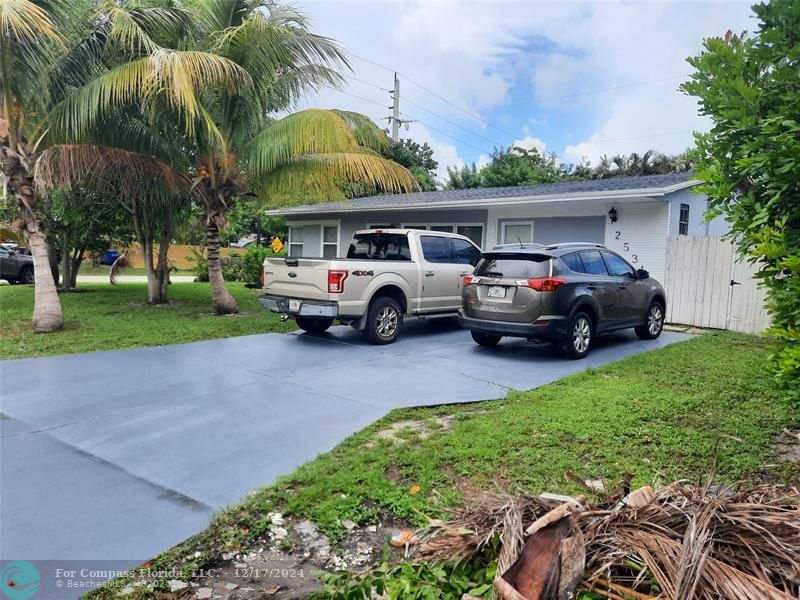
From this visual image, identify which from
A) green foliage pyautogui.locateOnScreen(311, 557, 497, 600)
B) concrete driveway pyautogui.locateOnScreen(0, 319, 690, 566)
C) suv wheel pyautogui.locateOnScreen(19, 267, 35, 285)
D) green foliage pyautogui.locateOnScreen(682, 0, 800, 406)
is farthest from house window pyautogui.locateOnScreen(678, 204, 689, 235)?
suv wheel pyautogui.locateOnScreen(19, 267, 35, 285)

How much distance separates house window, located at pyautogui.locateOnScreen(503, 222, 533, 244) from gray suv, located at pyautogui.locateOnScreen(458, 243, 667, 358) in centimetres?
464

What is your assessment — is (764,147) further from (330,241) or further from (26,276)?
(26,276)

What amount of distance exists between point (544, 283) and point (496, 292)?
76 centimetres

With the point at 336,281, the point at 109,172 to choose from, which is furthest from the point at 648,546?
the point at 109,172

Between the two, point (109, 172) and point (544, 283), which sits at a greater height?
point (109, 172)

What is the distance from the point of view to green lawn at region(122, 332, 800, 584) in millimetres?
3725

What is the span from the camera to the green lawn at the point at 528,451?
372cm

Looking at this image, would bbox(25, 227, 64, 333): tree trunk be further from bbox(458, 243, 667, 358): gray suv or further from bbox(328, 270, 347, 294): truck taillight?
bbox(458, 243, 667, 358): gray suv

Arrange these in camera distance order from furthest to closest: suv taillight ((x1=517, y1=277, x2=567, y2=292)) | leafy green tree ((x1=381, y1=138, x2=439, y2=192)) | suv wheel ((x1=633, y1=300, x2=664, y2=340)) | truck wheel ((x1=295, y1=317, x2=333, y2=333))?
leafy green tree ((x1=381, y1=138, x2=439, y2=192)), truck wheel ((x1=295, y1=317, x2=333, y2=333)), suv wheel ((x1=633, y1=300, x2=664, y2=340)), suv taillight ((x1=517, y1=277, x2=567, y2=292))

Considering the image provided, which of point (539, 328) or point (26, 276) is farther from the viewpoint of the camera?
point (26, 276)

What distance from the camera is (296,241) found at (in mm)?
20562

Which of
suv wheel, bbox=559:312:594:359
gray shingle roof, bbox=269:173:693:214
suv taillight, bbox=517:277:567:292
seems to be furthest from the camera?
gray shingle roof, bbox=269:173:693:214

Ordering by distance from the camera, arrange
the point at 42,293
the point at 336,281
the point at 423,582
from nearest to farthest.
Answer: the point at 423,582 → the point at 336,281 → the point at 42,293

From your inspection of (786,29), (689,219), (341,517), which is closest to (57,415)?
(341,517)
